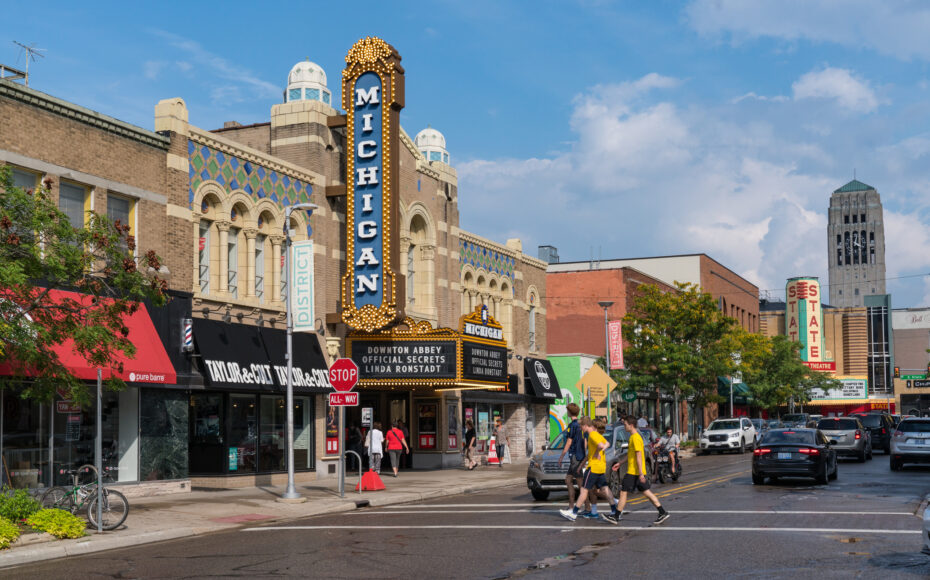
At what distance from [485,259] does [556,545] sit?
27759 mm

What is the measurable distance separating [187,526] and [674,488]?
12.8m

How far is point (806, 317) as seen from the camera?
11306 cm

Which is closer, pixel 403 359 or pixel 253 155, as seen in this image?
pixel 253 155

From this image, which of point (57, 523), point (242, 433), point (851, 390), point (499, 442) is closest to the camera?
point (57, 523)

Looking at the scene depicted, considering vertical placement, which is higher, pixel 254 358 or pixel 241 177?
pixel 241 177

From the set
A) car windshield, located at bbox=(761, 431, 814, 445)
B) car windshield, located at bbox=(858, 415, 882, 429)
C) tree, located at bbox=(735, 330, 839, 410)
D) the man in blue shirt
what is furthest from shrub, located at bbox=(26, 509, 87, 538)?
tree, located at bbox=(735, 330, 839, 410)

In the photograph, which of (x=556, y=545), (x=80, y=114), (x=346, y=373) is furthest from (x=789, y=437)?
(x=80, y=114)

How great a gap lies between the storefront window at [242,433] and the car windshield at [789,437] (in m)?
13.7

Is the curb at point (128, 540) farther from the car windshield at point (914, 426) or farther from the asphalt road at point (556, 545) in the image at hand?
the car windshield at point (914, 426)

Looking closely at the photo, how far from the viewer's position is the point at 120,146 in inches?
942

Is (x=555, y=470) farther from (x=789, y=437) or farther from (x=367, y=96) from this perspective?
(x=367, y=96)

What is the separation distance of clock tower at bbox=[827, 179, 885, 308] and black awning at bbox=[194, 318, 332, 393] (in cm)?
15703

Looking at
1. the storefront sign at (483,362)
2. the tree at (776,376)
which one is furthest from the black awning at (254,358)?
the tree at (776,376)

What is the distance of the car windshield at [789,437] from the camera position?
85.9 ft
